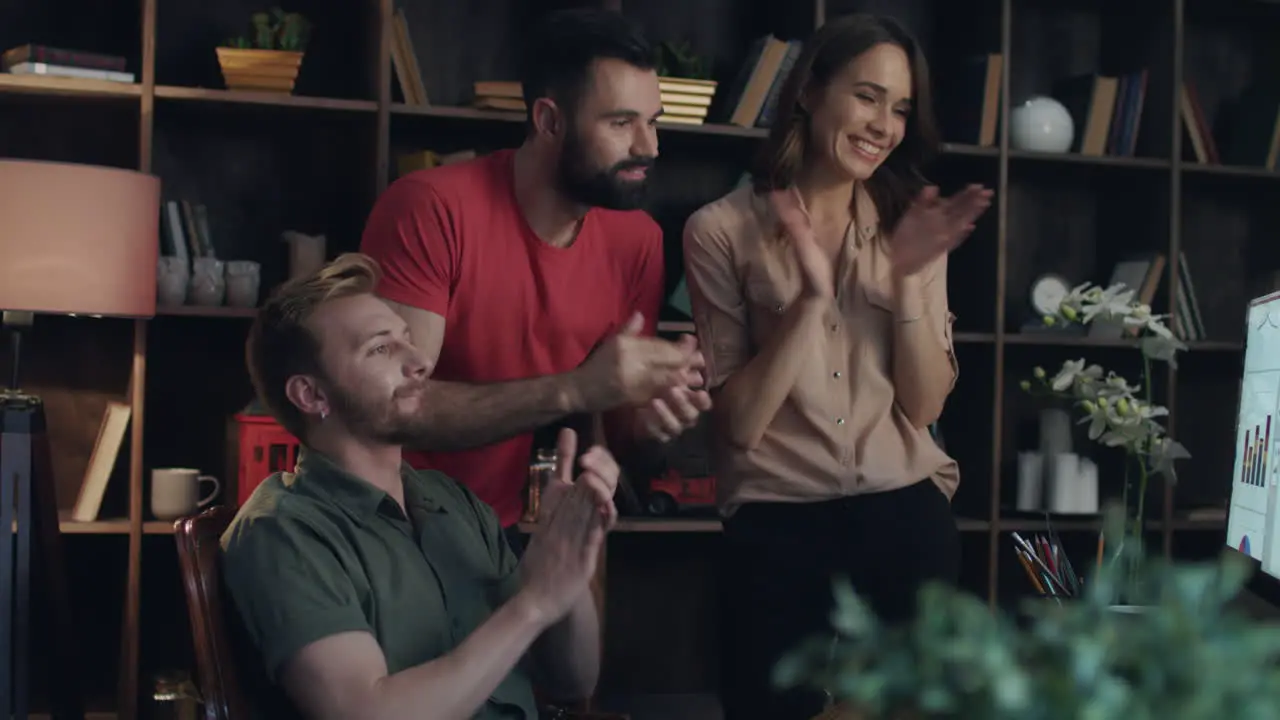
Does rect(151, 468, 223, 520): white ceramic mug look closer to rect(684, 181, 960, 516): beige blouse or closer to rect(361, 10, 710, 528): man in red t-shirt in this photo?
rect(361, 10, 710, 528): man in red t-shirt

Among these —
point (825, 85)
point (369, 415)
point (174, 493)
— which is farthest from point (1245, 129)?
point (369, 415)

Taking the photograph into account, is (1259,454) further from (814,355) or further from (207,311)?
(207,311)

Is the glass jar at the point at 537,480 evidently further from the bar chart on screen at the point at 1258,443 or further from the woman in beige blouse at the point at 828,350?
the bar chart on screen at the point at 1258,443

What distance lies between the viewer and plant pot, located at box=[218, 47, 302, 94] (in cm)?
338

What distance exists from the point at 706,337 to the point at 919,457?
1.23 ft

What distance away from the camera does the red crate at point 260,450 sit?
3.34m

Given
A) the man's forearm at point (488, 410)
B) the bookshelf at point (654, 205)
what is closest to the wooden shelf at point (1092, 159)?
the bookshelf at point (654, 205)

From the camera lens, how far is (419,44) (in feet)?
12.5

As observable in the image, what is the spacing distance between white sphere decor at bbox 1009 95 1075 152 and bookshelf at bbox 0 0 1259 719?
0.22 feet

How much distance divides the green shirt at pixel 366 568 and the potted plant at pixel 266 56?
1827mm

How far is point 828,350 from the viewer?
6.95ft

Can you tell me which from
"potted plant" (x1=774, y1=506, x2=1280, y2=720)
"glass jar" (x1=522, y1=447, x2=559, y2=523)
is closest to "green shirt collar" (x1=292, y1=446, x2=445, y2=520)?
"potted plant" (x1=774, y1=506, x2=1280, y2=720)

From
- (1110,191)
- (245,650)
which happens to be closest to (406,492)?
(245,650)

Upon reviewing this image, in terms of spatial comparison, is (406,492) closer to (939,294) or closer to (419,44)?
(939,294)
